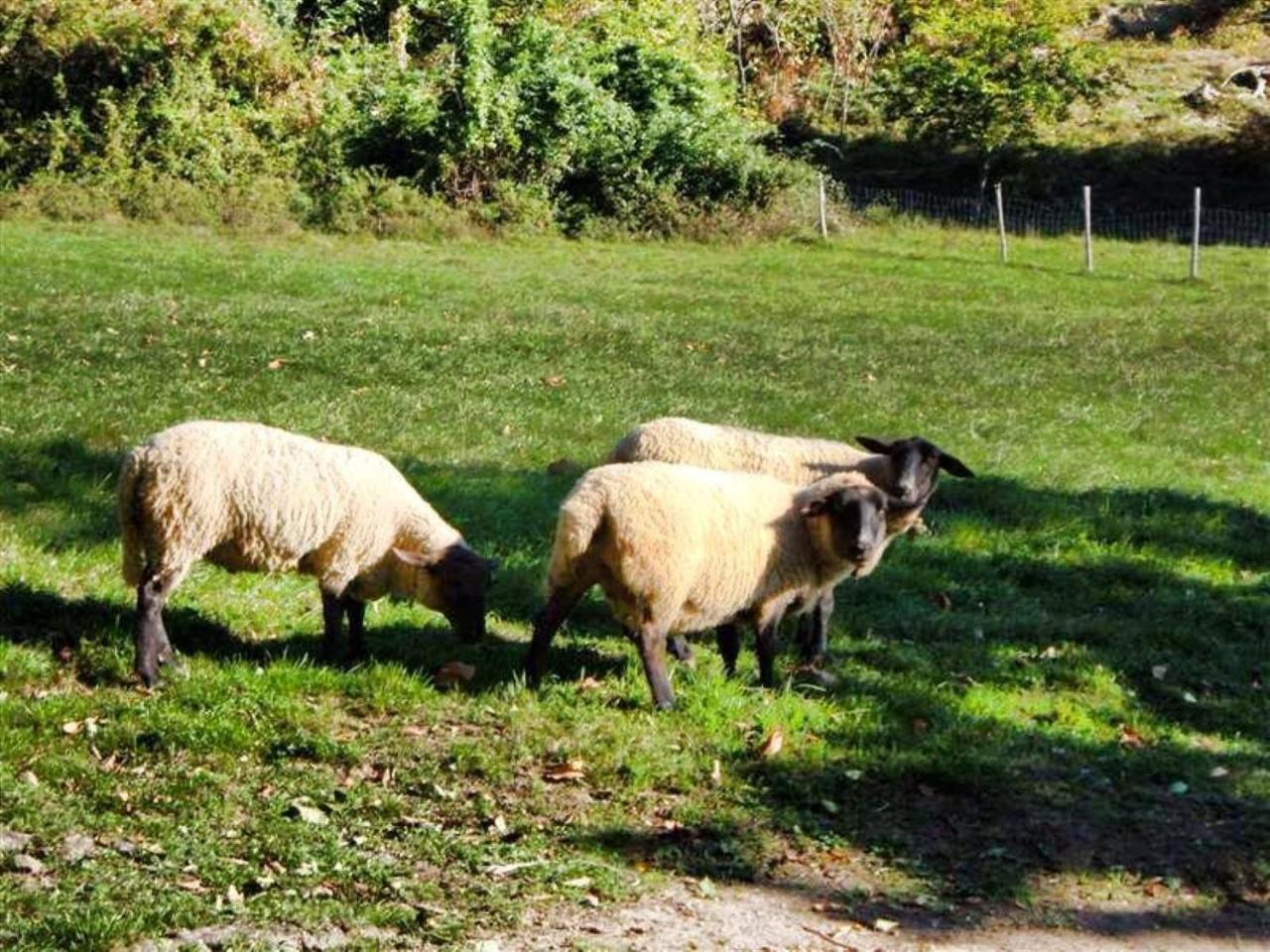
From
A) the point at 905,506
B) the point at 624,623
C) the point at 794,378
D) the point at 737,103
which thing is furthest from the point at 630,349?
the point at 737,103

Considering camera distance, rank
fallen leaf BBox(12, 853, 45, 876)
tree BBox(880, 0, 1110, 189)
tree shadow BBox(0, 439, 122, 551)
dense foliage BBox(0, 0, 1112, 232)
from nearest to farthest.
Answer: fallen leaf BBox(12, 853, 45, 876) < tree shadow BBox(0, 439, 122, 551) < dense foliage BBox(0, 0, 1112, 232) < tree BBox(880, 0, 1110, 189)

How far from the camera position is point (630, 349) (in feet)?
69.3

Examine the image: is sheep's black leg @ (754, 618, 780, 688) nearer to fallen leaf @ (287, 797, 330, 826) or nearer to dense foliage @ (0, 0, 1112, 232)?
fallen leaf @ (287, 797, 330, 826)

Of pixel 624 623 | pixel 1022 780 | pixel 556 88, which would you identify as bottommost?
pixel 1022 780

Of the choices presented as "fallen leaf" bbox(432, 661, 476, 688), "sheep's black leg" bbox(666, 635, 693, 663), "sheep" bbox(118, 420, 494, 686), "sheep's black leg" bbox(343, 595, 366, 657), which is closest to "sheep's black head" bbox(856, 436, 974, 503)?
"sheep's black leg" bbox(666, 635, 693, 663)

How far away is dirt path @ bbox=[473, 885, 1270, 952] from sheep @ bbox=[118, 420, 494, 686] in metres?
3.05

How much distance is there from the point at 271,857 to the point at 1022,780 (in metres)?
4.13

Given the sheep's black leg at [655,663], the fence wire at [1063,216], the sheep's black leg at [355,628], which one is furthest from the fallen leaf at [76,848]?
the fence wire at [1063,216]

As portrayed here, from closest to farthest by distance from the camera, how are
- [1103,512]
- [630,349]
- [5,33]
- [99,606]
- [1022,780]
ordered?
[1022,780] → [99,606] → [1103,512] → [630,349] → [5,33]

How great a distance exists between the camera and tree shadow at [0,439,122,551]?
10.6 m

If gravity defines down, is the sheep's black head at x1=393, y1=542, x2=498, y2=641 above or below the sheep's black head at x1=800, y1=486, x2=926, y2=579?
below

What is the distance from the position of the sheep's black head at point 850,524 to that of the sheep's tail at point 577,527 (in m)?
1.46

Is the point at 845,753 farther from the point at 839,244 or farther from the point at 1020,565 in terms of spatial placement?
the point at 839,244

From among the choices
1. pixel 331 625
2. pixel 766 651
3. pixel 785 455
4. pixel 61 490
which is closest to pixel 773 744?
pixel 766 651
